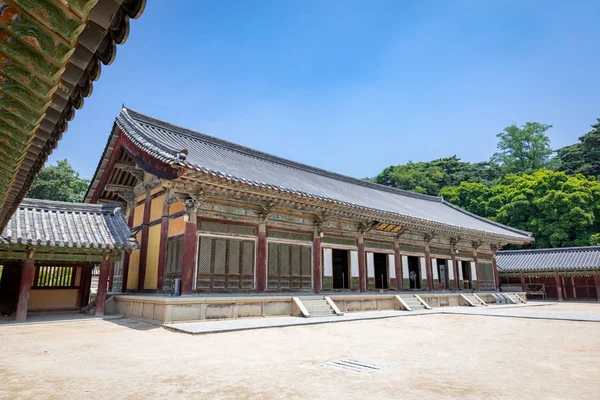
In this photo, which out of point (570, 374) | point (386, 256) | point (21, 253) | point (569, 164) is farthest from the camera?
point (569, 164)

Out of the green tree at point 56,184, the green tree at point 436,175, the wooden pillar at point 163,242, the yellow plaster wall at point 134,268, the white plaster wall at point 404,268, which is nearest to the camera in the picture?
the wooden pillar at point 163,242

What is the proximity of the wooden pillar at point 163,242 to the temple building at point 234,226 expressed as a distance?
34 millimetres

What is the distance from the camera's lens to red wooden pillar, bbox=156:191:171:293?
12266mm

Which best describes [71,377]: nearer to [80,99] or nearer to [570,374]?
[80,99]

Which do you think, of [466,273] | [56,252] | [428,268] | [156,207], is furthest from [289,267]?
[466,273]

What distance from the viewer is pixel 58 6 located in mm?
1520

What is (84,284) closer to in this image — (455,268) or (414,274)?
(414,274)

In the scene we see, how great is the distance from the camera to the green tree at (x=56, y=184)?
38.7m

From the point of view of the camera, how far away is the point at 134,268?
14758 mm

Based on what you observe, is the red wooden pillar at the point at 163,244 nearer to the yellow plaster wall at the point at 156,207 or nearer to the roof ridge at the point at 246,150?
the yellow plaster wall at the point at 156,207

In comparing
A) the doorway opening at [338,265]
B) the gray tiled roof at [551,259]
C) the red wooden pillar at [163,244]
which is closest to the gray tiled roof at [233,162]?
the red wooden pillar at [163,244]

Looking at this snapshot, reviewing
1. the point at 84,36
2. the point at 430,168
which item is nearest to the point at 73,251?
the point at 84,36

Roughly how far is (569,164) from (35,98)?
59905 mm

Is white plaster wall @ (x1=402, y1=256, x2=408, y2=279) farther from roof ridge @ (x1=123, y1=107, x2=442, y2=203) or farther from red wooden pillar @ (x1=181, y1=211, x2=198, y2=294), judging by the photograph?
red wooden pillar @ (x1=181, y1=211, x2=198, y2=294)
